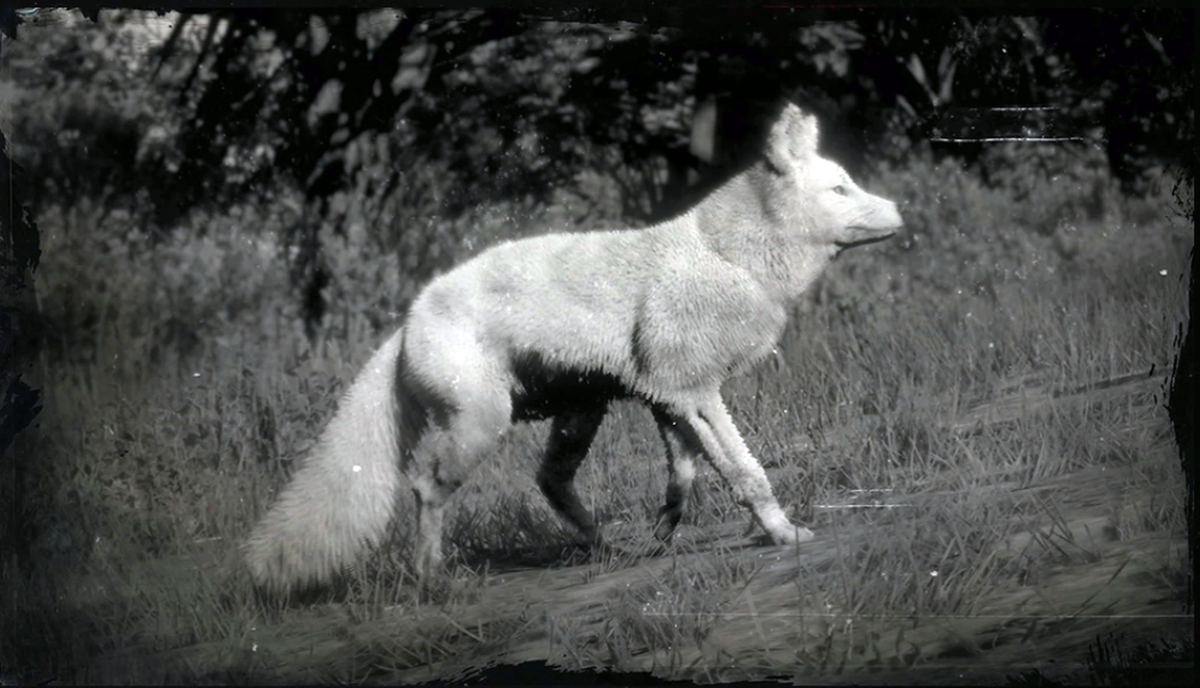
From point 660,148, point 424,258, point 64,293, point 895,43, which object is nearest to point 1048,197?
point 895,43

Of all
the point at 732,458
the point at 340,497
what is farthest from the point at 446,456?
the point at 732,458

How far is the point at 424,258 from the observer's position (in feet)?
15.7

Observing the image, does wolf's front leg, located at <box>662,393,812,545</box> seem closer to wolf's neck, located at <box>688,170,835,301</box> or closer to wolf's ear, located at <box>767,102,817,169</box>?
wolf's neck, located at <box>688,170,835,301</box>

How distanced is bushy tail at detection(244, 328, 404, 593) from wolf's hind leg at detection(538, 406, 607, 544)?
513 millimetres

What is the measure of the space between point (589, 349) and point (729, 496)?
690 millimetres

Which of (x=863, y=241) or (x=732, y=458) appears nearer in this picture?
(x=732, y=458)

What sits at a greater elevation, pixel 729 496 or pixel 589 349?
pixel 589 349

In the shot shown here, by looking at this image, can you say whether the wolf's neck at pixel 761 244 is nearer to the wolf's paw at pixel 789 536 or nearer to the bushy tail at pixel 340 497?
the wolf's paw at pixel 789 536

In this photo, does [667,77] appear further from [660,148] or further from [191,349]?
[191,349]

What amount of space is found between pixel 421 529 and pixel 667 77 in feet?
5.77

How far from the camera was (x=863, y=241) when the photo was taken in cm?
470

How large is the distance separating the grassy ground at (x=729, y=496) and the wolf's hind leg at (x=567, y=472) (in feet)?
0.15

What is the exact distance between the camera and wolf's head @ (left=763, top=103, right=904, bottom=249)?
15.2 ft

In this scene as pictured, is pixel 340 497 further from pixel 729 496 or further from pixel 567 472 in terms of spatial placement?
pixel 729 496
